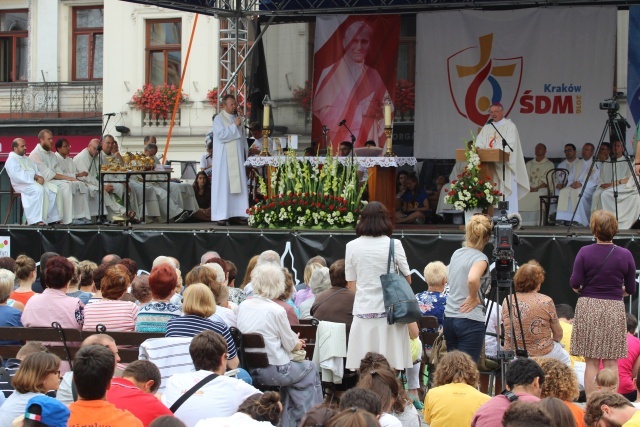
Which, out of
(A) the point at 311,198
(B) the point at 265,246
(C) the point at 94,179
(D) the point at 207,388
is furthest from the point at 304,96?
(D) the point at 207,388

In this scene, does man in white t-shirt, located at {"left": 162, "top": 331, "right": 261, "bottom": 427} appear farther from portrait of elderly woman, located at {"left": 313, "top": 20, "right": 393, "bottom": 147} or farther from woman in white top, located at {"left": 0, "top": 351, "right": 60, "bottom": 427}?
portrait of elderly woman, located at {"left": 313, "top": 20, "right": 393, "bottom": 147}

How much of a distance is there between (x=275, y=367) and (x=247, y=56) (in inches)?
391

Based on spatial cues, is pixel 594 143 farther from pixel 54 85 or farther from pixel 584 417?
pixel 54 85

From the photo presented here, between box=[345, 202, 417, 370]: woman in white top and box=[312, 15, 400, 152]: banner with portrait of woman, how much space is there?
10.1m

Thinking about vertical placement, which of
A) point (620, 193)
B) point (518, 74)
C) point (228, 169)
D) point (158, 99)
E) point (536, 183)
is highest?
point (158, 99)

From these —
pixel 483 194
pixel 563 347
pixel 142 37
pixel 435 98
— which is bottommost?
pixel 563 347

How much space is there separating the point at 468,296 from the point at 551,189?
9663 mm

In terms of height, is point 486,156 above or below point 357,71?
below

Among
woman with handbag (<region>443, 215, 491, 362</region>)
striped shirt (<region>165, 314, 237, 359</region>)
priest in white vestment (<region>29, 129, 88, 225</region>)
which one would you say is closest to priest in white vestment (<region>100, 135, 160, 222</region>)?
priest in white vestment (<region>29, 129, 88, 225</region>)

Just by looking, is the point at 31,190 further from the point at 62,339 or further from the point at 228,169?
the point at 62,339

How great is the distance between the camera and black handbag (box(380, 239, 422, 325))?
7.58 m

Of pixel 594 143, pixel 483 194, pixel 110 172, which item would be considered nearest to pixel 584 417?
pixel 483 194

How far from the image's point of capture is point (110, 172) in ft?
50.5

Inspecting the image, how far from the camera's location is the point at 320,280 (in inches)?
345
